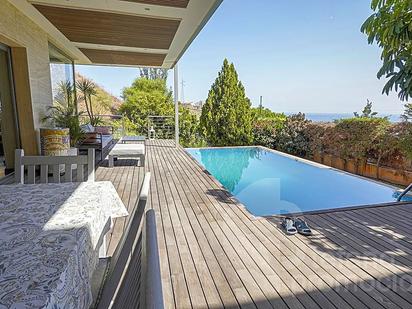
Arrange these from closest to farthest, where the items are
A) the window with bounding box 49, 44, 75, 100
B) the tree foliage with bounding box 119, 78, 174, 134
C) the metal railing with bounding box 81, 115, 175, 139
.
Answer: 1. the window with bounding box 49, 44, 75, 100
2. the metal railing with bounding box 81, 115, 175, 139
3. the tree foliage with bounding box 119, 78, 174, 134

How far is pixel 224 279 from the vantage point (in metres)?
1.90

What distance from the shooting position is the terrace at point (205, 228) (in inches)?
69.8

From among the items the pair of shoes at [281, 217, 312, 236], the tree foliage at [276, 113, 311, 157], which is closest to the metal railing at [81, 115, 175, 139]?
the tree foliage at [276, 113, 311, 157]

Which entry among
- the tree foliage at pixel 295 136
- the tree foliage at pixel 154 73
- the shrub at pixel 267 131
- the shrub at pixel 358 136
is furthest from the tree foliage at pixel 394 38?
the tree foliage at pixel 154 73

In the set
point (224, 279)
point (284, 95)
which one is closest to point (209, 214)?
point (224, 279)

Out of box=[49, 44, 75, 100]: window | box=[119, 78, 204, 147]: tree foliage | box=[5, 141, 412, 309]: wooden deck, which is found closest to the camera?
box=[5, 141, 412, 309]: wooden deck

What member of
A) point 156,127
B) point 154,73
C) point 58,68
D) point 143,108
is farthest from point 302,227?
point 154,73

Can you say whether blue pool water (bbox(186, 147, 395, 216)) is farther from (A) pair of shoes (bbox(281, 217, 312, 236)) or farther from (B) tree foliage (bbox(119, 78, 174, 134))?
(B) tree foliage (bbox(119, 78, 174, 134))

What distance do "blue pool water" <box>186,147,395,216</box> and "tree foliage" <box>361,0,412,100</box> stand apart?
2.30 metres

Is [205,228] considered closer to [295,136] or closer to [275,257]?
[275,257]

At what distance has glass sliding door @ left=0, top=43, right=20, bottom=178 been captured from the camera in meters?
Answer: 4.14

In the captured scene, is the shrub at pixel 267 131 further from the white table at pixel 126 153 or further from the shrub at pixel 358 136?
the white table at pixel 126 153

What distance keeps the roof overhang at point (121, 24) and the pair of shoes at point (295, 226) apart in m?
2.71

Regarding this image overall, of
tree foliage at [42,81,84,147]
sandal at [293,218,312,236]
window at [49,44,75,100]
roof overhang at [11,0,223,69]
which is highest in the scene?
roof overhang at [11,0,223,69]
